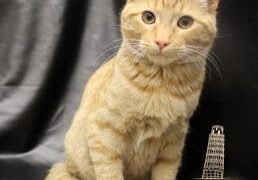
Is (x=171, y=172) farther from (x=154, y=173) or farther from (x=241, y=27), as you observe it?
(x=241, y=27)

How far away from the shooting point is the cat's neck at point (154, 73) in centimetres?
164

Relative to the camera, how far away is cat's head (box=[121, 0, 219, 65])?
1.55m

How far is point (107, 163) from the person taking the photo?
1.68 metres

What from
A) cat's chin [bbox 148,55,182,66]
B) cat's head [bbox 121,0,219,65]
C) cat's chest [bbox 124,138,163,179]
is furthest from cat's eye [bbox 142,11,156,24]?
cat's chest [bbox 124,138,163,179]

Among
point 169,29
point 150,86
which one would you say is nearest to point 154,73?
point 150,86

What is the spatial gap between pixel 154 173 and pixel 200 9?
0.58m

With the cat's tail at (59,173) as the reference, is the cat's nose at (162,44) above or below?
above

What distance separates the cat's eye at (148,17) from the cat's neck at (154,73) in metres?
0.12

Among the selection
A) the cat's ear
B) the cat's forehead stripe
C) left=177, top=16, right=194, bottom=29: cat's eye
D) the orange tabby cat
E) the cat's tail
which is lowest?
the cat's tail

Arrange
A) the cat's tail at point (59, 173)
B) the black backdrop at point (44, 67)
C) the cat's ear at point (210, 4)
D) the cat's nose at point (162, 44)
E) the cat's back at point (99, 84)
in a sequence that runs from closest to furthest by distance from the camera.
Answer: the cat's nose at point (162, 44) < the cat's ear at point (210, 4) < the cat's back at point (99, 84) < the cat's tail at point (59, 173) < the black backdrop at point (44, 67)

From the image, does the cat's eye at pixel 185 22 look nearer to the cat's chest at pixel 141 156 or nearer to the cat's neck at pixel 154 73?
the cat's neck at pixel 154 73

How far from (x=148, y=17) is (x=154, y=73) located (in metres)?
0.17

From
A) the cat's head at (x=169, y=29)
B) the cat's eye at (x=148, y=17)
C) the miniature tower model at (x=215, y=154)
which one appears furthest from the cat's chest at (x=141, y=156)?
the cat's eye at (x=148, y=17)

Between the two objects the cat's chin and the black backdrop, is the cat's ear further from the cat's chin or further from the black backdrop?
the black backdrop
